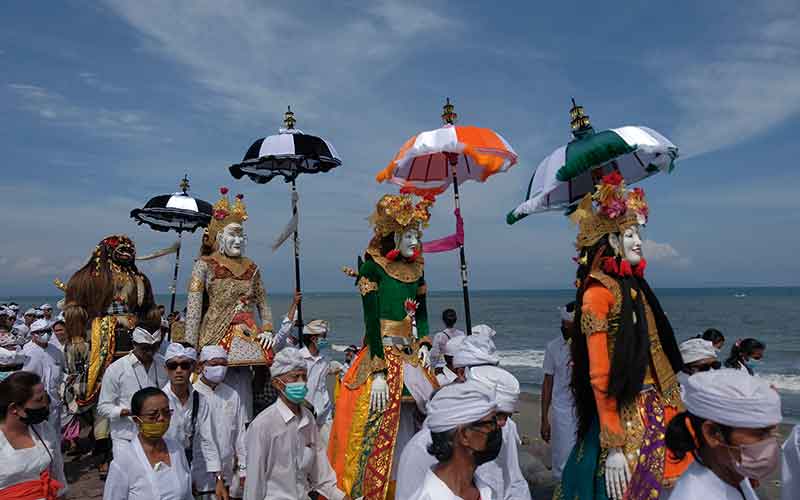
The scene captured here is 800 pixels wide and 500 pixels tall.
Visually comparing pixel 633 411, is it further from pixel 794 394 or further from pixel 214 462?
pixel 794 394

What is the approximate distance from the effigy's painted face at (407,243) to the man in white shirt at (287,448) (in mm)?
1908

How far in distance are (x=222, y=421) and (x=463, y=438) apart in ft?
12.8

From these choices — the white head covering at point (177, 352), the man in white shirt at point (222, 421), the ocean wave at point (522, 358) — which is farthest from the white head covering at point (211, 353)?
the ocean wave at point (522, 358)

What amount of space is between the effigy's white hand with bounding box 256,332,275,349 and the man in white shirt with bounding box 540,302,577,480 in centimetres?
305

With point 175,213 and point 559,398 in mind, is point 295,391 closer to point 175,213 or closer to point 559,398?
point 559,398

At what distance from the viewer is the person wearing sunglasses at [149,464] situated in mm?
3838

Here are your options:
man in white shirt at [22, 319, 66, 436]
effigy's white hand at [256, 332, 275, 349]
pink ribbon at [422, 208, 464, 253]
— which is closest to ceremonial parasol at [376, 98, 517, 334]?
pink ribbon at [422, 208, 464, 253]

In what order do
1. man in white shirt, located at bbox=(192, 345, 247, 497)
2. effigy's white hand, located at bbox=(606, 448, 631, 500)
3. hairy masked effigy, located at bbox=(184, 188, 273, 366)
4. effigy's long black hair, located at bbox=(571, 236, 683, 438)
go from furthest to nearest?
hairy masked effigy, located at bbox=(184, 188, 273, 366) → man in white shirt, located at bbox=(192, 345, 247, 497) → effigy's long black hair, located at bbox=(571, 236, 683, 438) → effigy's white hand, located at bbox=(606, 448, 631, 500)

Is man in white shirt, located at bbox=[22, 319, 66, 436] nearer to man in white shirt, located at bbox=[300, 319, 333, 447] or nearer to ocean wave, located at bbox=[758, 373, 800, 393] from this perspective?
man in white shirt, located at bbox=[300, 319, 333, 447]

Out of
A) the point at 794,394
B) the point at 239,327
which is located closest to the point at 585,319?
the point at 239,327

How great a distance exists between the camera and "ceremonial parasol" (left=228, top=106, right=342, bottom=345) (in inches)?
333

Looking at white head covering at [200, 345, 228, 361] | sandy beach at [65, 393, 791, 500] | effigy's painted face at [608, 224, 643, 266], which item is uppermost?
effigy's painted face at [608, 224, 643, 266]

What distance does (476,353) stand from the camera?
454 cm

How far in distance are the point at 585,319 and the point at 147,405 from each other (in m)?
2.77
